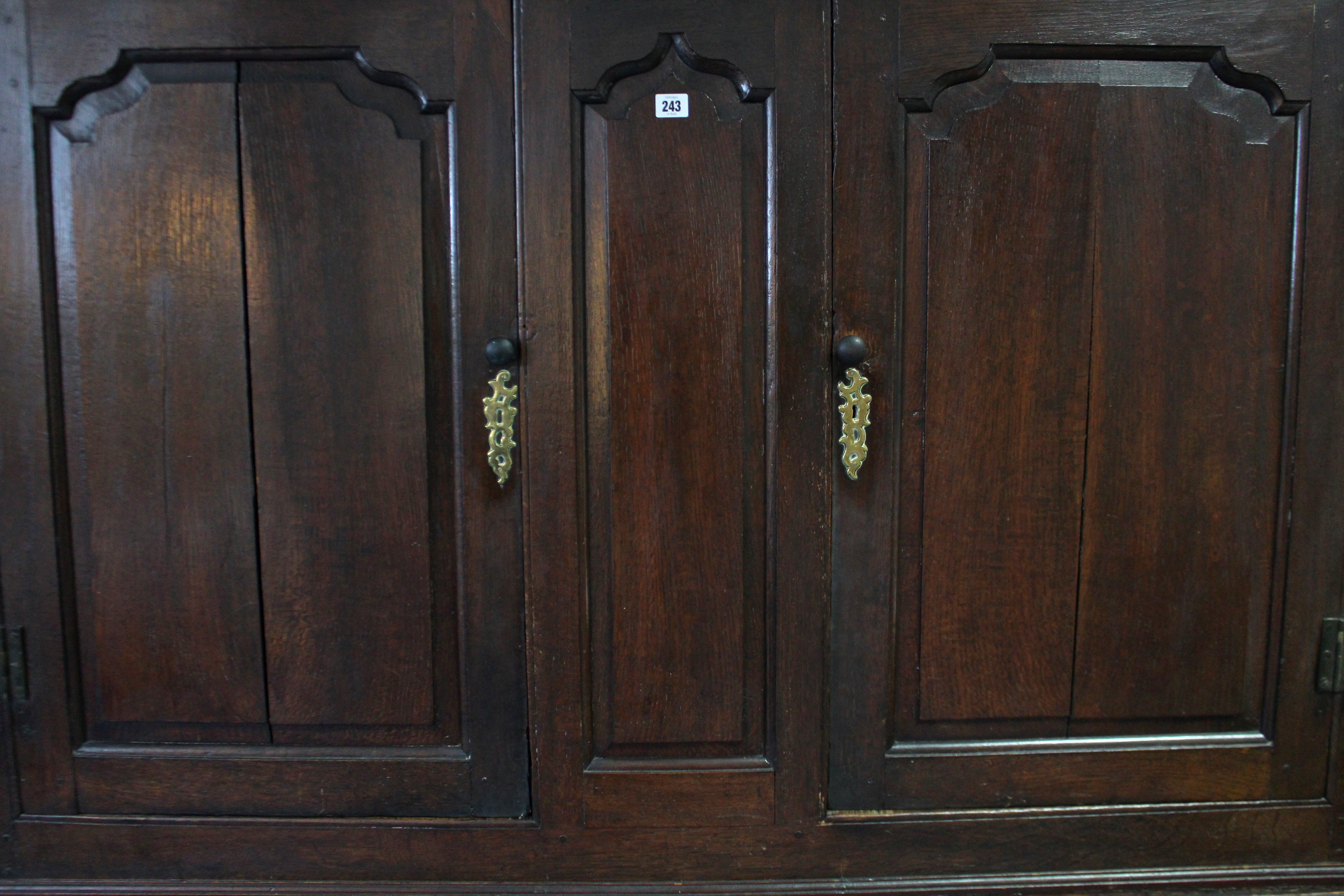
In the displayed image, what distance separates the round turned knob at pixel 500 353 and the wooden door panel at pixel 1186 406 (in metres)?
0.86

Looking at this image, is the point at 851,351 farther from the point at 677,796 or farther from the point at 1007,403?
the point at 677,796

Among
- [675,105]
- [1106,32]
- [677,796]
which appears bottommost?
[677,796]

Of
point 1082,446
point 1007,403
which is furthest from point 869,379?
point 1082,446

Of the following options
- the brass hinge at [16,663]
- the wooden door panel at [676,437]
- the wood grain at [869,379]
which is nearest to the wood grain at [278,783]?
the brass hinge at [16,663]

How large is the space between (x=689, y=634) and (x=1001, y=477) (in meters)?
0.52

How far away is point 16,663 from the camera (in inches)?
46.7

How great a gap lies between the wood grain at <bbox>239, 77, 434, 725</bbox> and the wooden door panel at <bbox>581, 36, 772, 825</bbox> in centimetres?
27

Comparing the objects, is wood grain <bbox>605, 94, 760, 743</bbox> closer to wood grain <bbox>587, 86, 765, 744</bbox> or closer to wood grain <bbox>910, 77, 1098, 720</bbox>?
wood grain <bbox>587, 86, 765, 744</bbox>

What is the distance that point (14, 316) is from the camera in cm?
116

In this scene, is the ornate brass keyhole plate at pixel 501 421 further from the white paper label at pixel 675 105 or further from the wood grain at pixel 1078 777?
the wood grain at pixel 1078 777

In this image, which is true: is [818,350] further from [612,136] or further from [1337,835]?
[1337,835]

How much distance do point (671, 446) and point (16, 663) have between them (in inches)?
41.0

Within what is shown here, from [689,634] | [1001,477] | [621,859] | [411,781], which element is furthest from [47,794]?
[1001,477]

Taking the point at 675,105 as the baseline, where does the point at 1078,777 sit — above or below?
below
